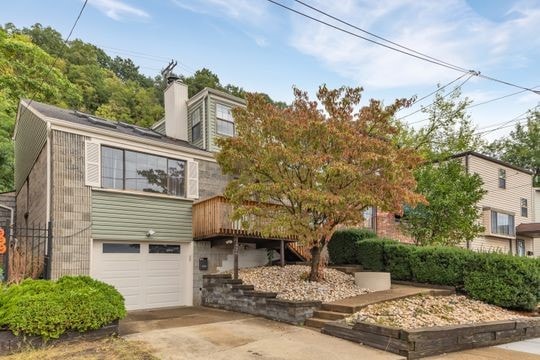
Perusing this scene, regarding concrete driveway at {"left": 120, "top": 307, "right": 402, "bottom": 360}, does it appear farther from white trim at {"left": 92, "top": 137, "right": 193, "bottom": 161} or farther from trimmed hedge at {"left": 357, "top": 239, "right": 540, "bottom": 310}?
white trim at {"left": 92, "top": 137, "right": 193, "bottom": 161}

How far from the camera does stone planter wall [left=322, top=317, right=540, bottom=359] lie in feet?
19.7

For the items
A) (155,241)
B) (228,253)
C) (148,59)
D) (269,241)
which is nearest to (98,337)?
(155,241)

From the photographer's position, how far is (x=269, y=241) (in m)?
12.9

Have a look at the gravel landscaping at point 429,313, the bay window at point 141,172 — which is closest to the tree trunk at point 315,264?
the gravel landscaping at point 429,313

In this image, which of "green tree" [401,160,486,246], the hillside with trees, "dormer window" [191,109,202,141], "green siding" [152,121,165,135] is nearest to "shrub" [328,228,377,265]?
"green tree" [401,160,486,246]

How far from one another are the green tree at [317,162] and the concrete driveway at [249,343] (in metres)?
2.42

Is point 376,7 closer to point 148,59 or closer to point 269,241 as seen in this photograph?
point 269,241

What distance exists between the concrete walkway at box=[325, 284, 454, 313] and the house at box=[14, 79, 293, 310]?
369 centimetres

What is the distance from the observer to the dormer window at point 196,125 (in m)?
14.7

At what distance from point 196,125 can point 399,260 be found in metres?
8.71

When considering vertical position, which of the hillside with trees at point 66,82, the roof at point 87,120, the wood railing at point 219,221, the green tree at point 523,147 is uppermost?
the hillside with trees at point 66,82

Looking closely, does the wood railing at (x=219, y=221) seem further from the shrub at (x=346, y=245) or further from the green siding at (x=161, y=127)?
the green siding at (x=161, y=127)

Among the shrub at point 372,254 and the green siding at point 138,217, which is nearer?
the green siding at point 138,217

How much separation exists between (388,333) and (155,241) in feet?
23.5
